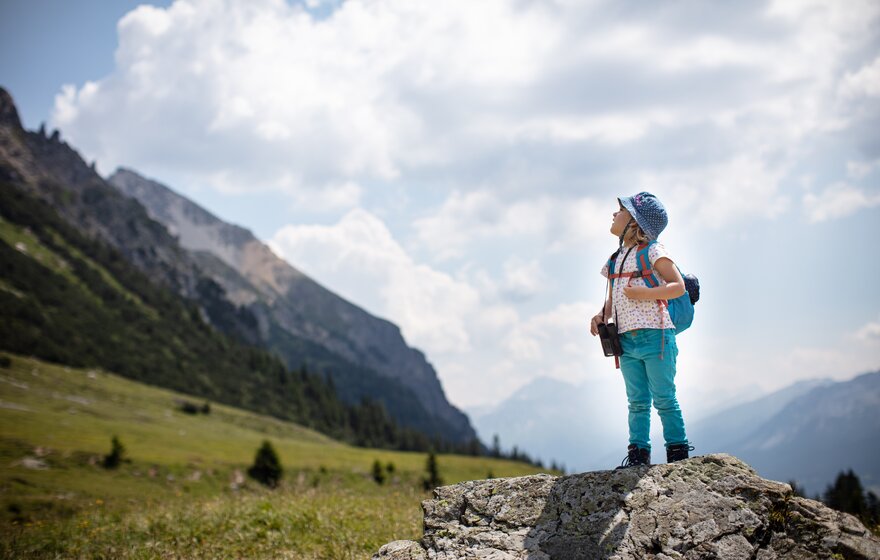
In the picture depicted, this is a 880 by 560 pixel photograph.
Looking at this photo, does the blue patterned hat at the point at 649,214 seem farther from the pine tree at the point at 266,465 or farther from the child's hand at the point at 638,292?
the pine tree at the point at 266,465

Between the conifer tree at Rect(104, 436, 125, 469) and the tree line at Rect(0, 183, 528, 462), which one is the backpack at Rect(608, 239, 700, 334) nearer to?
the conifer tree at Rect(104, 436, 125, 469)

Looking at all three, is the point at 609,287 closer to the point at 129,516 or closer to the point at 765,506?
the point at 765,506

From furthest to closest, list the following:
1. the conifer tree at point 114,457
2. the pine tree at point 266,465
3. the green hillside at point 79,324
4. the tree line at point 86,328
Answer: the green hillside at point 79,324 → the tree line at point 86,328 → the pine tree at point 266,465 → the conifer tree at point 114,457

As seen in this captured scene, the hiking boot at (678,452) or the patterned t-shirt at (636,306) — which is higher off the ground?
the patterned t-shirt at (636,306)

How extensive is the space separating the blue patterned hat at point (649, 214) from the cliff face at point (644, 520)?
3.04m

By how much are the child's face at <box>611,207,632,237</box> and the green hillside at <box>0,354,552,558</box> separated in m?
6.07

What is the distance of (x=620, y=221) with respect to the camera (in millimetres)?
8406

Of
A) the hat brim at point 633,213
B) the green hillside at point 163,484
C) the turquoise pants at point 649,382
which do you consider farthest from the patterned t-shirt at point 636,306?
the green hillside at point 163,484

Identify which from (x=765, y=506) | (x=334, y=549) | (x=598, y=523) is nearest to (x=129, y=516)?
(x=334, y=549)

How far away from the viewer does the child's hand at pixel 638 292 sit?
299 inches

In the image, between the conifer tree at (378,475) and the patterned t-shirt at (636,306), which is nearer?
the patterned t-shirt at (636,306)

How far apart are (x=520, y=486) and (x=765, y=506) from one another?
2755mm

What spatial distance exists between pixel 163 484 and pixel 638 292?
60658 millimetres

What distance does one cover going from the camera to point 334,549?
377 inches
